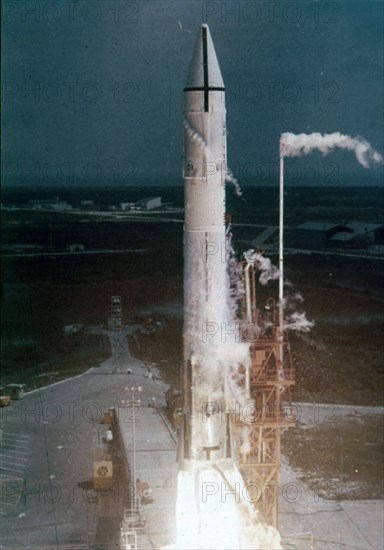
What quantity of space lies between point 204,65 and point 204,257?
16.7 feet

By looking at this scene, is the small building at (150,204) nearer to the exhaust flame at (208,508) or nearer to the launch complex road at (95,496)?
the launch complex road at (95,496)

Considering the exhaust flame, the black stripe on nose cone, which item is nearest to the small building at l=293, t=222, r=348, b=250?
the exhaust flame

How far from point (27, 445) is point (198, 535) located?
17069 millimetres

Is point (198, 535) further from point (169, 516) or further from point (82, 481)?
point (82, 481)

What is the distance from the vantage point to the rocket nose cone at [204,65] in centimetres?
2005

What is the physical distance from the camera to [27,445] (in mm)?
36281

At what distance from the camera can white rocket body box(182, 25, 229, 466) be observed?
20.2 meters

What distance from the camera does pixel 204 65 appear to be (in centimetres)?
2005

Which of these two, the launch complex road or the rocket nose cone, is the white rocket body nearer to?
the rocket nose cone

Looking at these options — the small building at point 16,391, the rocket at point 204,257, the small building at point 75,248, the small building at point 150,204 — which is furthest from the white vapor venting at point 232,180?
the small building at point 150,204

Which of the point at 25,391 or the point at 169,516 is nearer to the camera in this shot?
the point at 169,516

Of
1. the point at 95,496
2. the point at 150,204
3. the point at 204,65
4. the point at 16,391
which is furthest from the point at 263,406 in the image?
the point at 150,204

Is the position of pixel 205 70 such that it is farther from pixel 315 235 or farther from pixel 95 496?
pixel 315 235

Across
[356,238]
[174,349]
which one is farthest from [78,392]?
[356,238]
